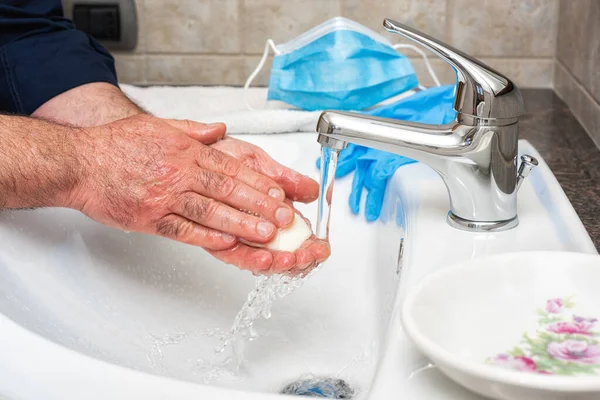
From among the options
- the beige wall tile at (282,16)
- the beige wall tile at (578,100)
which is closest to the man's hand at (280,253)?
the beige wall tile at (578,100)

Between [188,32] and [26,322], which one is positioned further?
[188,32]

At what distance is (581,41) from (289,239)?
2.10 ft

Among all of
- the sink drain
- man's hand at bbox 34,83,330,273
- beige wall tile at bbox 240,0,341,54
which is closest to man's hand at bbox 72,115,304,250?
man's hand at bbox 34,83,330,273

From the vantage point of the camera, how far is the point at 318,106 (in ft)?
3.54

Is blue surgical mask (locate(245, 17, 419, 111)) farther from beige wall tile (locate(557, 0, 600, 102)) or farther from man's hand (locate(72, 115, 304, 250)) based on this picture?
man's hand (locate(72, 115, 304, 250))

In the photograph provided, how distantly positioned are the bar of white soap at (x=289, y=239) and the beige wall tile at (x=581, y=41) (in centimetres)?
50

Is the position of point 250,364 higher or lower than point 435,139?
lower

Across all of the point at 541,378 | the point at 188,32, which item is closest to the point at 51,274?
the point at 541,378

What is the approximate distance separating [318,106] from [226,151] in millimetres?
264

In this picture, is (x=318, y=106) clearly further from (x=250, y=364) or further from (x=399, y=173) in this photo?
(x=250, y=364)

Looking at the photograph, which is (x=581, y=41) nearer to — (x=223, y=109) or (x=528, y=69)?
(x=528, y=69)

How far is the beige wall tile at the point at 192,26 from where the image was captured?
4.51 ft

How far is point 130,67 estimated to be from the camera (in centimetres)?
143

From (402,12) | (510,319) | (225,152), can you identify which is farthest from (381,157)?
(402,12)
